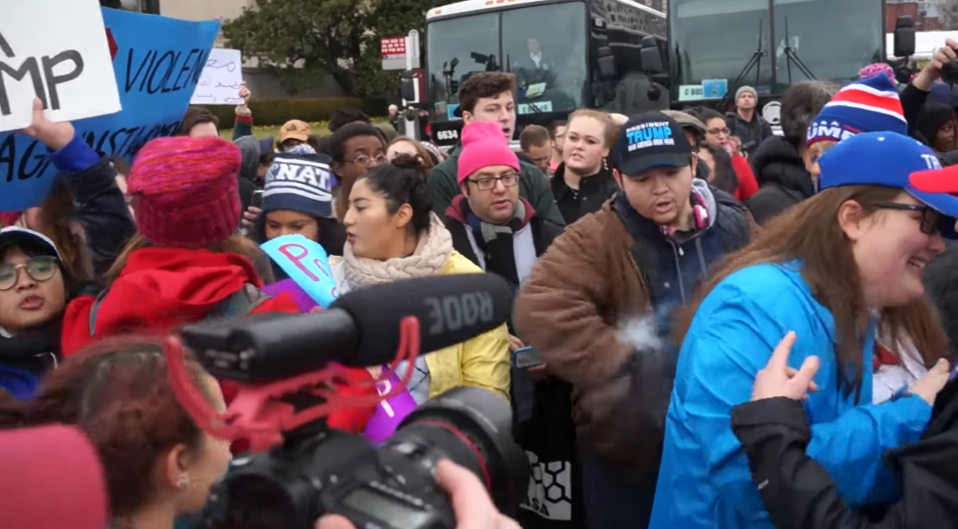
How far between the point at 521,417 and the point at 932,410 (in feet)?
5.59

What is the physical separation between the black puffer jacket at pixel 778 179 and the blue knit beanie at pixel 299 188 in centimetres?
181

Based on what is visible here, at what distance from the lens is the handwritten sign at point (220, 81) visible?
26.2ft

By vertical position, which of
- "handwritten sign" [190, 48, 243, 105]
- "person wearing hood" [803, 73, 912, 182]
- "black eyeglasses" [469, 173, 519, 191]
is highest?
"handwritten sign" [190, 48, 243, 105]

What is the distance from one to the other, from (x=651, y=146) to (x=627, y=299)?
53 centimetres

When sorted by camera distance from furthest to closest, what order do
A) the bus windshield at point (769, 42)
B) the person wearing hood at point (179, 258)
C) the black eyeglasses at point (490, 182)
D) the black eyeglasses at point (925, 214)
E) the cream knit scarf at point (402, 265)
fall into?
1. the bus windshield at point (769, 42)
2. the black eyeglasses at point (490, 182)
3. the cream knit scarf at point (402, 265)
4. the person wearing hood at point (179, 258)
5. the black eyeglasses at point (925, 214)

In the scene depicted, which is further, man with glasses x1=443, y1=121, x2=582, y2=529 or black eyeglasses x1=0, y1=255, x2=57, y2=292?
man with glasses x1=443, y1=121, x2=582, y2=529

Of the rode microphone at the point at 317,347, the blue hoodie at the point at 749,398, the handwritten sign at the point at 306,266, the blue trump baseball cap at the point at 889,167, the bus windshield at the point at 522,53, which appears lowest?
the blue hoodie at the point at 749,398

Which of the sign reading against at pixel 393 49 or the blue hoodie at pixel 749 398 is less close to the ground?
the sign reading against at pixel 393 49

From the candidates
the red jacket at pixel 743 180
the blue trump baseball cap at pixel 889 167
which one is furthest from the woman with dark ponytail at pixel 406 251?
the red jacket at pixel 743 180

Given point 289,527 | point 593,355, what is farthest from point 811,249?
point 289,527

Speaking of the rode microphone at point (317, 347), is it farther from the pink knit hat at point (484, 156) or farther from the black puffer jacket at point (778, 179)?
the black puffer jacket at point (778, 179)

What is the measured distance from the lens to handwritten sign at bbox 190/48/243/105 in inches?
315

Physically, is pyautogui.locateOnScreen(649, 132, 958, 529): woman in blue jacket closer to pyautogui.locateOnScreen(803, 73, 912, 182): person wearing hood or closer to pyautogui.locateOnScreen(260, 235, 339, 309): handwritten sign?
pyautogui.locateOnScreen(260, 235, 339, 309): handwritten sign

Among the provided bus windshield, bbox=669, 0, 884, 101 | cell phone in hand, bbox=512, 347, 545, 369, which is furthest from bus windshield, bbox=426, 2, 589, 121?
cell phone in hand, bbox=512, 347, 545, 369
